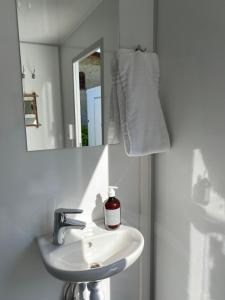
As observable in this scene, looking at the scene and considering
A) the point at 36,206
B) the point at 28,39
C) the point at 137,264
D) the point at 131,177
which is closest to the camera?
the point at 28,39

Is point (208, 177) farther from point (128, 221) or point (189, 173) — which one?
point (128, 221)

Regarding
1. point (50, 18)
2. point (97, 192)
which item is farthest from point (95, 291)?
point (50, 18)

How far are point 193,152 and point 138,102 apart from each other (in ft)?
1.16

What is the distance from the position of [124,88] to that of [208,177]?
0.57 metres

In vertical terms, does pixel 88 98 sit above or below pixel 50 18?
below

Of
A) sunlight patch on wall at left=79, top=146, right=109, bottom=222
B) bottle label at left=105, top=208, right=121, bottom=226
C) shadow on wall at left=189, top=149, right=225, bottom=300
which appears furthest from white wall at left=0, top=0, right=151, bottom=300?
shadow on wall at left=189, top=149, right=225, bottom=300

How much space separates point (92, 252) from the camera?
1.25m

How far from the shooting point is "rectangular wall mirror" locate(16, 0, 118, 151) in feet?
3.66

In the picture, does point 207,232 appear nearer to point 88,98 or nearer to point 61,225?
point 61,225

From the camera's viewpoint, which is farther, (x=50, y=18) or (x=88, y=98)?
(x=88, y=98)

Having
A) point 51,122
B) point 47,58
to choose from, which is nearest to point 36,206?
point 51,122

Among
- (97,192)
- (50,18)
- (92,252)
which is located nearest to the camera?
(50,18)

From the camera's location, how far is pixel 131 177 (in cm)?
147

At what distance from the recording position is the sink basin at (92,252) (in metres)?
1.01
